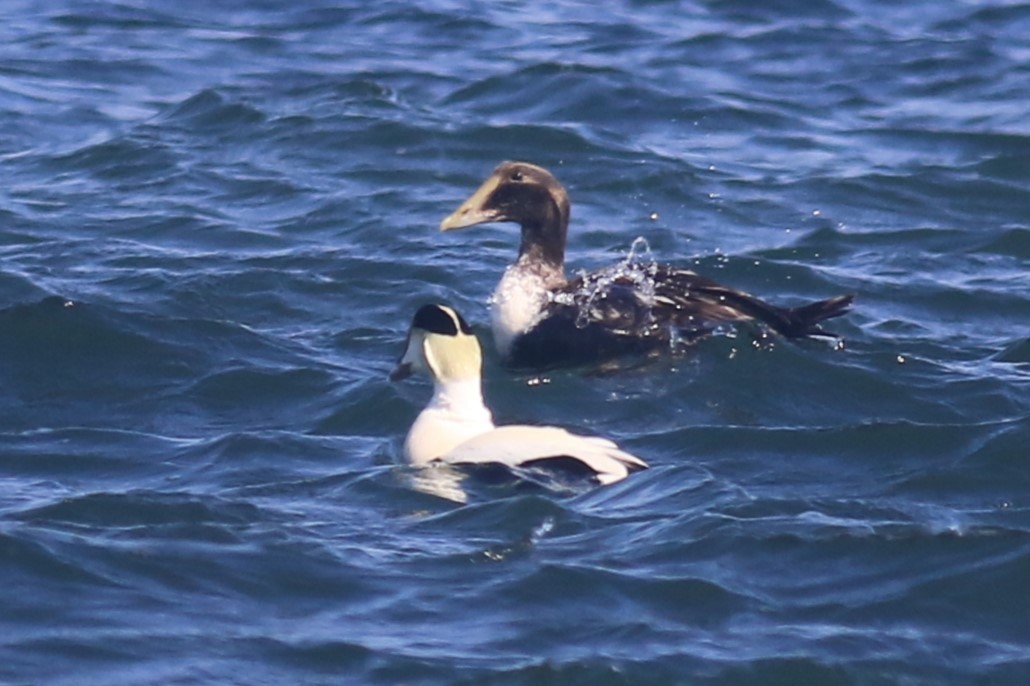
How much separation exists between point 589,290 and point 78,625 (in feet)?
13.9

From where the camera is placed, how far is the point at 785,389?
9969mm

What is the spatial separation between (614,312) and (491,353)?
76 centimetres

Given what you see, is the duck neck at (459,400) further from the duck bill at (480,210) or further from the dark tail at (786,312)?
the duck bill at (480,210)

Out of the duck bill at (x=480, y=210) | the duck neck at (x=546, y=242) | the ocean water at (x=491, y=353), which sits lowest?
the ocean water at (x=491, y=353)

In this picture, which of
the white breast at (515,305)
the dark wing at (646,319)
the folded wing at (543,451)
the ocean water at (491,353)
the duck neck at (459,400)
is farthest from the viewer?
the white breast at (515,305)

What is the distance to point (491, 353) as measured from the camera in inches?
424

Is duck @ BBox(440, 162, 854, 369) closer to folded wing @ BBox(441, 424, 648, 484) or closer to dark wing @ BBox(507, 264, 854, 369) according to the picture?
dark wing @ BBox(507, 264, 854, 369)

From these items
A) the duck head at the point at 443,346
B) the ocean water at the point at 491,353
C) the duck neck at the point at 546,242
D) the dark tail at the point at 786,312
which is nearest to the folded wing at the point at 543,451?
the ocean water at the point at 491,353

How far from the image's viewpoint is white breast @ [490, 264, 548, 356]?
1052cm

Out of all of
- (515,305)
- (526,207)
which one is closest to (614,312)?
(515,305)

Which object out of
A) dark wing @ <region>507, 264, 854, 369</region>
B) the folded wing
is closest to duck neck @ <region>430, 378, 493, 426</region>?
the folded wing

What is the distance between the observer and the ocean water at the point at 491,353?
22.8ft

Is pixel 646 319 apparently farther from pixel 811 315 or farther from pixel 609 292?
pixel 811 315

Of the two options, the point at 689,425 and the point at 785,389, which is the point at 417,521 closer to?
the point at 689,425
